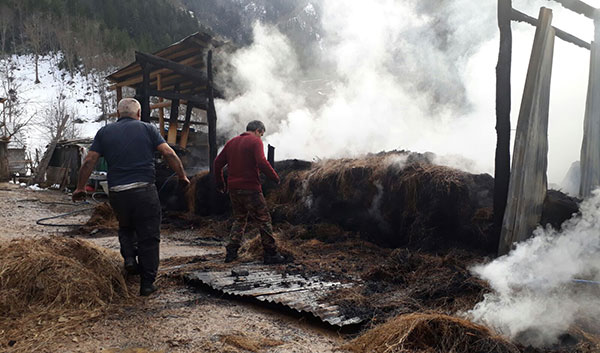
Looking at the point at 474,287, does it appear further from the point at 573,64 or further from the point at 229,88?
the point at 229,88

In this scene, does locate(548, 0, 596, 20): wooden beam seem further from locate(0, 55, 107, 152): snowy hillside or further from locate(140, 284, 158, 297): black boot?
locate(0, 55, 107, 152): snowy hillside

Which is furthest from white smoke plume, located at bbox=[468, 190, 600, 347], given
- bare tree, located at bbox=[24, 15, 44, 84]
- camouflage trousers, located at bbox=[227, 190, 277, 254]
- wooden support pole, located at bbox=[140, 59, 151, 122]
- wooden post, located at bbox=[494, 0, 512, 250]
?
bare tree, located at bbox=[24, 15, 44, 84]

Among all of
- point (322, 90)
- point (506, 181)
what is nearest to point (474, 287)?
point (506, 181)

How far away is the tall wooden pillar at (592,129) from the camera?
542 cm

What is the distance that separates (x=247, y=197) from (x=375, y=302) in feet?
7.51

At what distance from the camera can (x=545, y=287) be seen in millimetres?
3168

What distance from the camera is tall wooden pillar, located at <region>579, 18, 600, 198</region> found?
542cm

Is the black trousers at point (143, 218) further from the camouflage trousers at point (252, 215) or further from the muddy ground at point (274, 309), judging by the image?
the camouflage trousers at point (252, 215)

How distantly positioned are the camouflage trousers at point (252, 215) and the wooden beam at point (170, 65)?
700cm

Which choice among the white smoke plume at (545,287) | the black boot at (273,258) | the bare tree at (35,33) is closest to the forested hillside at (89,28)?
the bare tree at (35,33)

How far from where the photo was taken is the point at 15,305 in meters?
Answer: 3.03

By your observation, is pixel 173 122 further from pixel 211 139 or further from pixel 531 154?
pixel 531 154

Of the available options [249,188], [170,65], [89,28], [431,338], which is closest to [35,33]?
[89,28]

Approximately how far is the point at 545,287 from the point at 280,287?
226 cm
